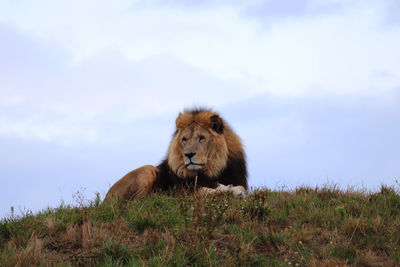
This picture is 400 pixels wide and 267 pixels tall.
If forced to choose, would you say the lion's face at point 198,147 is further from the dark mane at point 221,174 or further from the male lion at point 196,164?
the dark mane at point 221,174

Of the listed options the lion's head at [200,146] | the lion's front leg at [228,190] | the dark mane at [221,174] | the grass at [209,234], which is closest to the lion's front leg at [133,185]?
the dark mane at [221,174]

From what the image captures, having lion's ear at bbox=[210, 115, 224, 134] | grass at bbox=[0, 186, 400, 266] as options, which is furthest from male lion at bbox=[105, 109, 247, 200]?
grass at bbox=[0, 186, 400, 266]

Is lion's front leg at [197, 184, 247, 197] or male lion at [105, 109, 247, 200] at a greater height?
male lion at [105, 109, 247, 200]

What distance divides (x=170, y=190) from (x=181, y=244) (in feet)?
10.7

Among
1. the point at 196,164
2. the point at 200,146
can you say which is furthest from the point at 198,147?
the point at 196,164

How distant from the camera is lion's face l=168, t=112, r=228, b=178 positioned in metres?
8.41

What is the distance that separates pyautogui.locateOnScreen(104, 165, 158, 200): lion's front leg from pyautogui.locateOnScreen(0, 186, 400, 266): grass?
951mm

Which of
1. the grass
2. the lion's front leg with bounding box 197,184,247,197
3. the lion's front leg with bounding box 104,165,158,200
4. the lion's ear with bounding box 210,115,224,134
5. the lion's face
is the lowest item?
the grass

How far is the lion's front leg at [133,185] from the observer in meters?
8.50

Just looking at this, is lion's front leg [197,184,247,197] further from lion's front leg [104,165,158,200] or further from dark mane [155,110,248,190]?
lion's front leg [104,165,158,200]

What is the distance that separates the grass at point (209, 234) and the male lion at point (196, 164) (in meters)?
1.04

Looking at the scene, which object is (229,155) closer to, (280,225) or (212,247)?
(280,225)

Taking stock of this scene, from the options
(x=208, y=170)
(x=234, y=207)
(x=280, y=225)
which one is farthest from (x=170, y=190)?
(x=280, y=225)

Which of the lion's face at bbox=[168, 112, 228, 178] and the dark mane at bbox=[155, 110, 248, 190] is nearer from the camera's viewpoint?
the lion's face at bbox=[168, 112, 228, 178]
